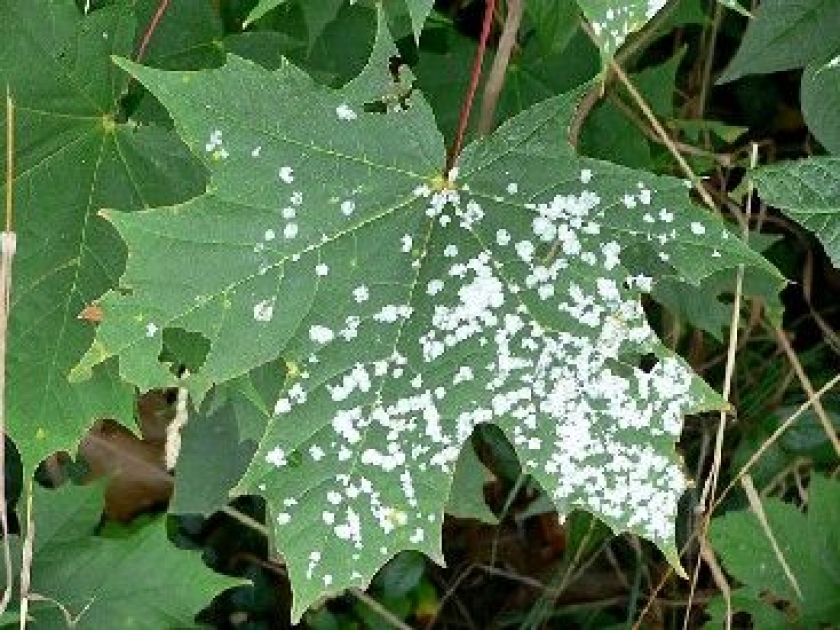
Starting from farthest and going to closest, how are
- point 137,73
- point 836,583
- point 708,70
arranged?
1. point 708,70
2. point 836,583
3. point 137,73

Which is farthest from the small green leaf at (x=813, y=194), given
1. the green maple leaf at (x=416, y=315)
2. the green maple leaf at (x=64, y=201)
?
the green maple leaf at (x=64, y=201)

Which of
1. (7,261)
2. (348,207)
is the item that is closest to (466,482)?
(348,207)

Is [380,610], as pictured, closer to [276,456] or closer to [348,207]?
[276,456]

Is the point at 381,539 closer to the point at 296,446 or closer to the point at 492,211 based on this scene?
the point at 296,446

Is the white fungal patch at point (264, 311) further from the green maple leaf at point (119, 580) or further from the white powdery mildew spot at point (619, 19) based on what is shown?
the green maple leaf at point (119, 580)

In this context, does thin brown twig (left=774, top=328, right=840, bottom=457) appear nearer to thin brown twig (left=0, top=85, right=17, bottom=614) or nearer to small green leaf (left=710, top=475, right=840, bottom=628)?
small green leaf (left=710, top=475, right=840, bottom=628)

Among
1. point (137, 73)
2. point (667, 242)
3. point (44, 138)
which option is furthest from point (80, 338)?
point (667, 242)
